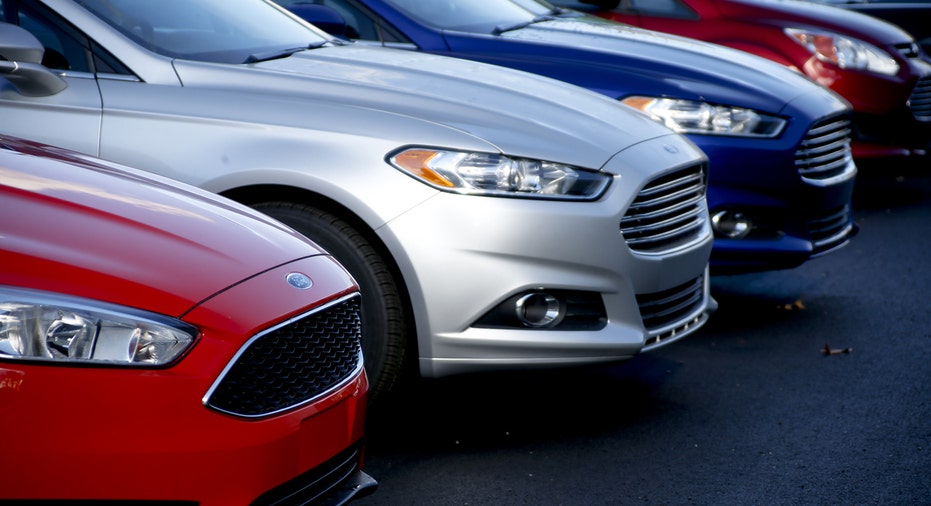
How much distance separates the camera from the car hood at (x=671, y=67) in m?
5.70

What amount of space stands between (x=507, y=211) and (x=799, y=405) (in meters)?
1.59

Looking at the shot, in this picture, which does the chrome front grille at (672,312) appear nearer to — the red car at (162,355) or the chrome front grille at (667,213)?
the chrome front grille at (667,213)

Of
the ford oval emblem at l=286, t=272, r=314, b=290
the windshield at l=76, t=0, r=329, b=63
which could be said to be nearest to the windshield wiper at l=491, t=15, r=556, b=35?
the windshield at l=76, t=0, r=329, b=63

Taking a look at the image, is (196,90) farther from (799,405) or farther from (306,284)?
(799,405)

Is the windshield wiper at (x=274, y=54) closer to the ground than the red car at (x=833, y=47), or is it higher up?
higher up

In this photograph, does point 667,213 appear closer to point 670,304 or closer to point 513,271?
point 670,304

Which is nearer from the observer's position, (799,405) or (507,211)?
(507,211)

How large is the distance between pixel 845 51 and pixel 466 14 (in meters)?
3.32

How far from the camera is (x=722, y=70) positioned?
5.94 meters

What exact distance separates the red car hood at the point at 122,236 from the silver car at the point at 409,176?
0.69 m

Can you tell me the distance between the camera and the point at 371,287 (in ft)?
12.9

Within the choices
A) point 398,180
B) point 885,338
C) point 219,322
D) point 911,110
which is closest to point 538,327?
point 398,180

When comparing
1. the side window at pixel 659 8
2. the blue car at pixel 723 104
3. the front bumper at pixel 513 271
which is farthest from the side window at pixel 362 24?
the side window at pixel 659 8

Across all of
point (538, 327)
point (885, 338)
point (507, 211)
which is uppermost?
point (507, 211)
